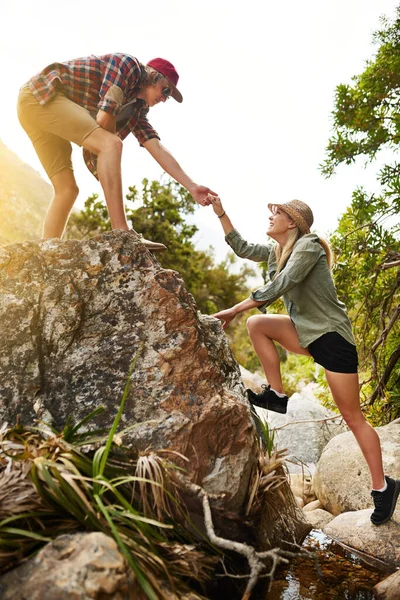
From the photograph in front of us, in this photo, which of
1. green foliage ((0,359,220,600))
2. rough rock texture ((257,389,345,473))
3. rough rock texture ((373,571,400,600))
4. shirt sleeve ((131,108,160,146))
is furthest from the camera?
rough rock texture ((257,389,345,473))

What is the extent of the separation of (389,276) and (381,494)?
122 inches

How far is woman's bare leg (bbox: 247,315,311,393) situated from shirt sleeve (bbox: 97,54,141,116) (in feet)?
6.65

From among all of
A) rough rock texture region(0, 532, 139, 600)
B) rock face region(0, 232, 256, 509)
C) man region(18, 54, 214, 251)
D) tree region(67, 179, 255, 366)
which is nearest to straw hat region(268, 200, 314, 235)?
man region(18, 54, 214, 251)

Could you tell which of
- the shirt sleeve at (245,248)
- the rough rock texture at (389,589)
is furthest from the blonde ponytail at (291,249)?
the rough rock texture at (389,589)

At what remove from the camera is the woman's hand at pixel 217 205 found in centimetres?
476

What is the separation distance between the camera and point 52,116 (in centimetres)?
401

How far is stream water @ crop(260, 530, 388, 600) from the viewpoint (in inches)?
125

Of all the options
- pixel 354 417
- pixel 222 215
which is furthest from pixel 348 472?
pixel 222 215

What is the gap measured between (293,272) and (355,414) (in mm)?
1202

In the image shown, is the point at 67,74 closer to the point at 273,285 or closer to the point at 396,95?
the point at 273,285

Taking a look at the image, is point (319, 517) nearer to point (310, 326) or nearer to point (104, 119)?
point (310, 326)

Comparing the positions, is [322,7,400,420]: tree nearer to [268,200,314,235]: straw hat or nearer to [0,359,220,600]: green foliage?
[268,200,314,235]: straw hat

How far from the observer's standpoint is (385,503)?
4.11 m

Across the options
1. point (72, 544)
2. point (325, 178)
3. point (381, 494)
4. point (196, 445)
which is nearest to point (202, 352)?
point (196, 445)
